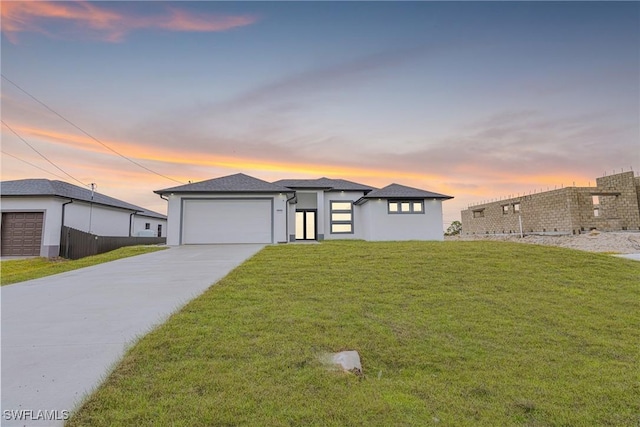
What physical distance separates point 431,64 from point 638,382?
498 inches

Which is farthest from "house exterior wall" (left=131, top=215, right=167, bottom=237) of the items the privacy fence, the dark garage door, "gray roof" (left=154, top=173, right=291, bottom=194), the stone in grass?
the stone in grass

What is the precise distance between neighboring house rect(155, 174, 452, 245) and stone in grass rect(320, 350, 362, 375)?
13234 millimetres

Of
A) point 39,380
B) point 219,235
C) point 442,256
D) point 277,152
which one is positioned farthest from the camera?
point 277,152

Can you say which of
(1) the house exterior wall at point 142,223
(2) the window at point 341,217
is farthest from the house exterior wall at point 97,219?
(2) the window at point 341,217

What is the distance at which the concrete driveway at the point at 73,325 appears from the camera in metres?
2.73

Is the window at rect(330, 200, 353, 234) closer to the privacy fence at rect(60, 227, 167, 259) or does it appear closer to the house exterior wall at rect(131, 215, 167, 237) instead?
the privacy fence at rect(60, 227, 167, 259)

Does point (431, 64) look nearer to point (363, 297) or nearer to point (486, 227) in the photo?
point (363, 297)

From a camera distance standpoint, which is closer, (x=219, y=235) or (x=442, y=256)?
(x=442, y=256)

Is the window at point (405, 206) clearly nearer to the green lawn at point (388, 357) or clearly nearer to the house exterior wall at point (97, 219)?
the green lawn at point (388, 357)

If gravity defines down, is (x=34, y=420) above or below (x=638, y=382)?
above

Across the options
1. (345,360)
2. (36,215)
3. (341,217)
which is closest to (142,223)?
(36,215)

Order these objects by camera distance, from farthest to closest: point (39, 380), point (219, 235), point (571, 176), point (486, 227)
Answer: point (486, 227), point (571, 176), point (219, 235), point (39, 380)

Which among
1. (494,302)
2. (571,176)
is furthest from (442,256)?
(571,176)

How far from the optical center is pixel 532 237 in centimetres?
2638
